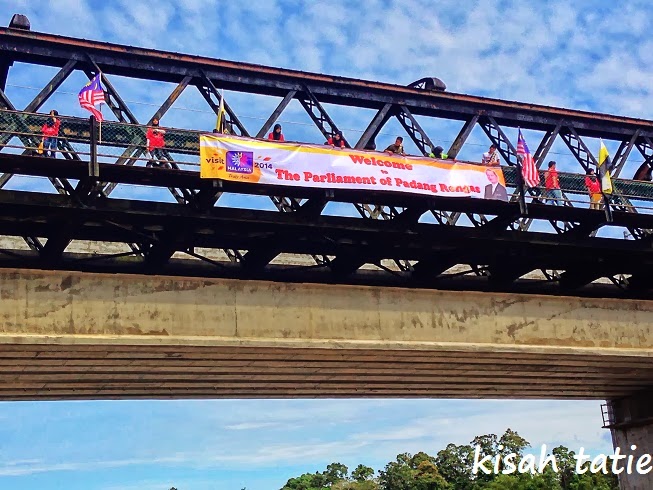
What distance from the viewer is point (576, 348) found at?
22.0 meters

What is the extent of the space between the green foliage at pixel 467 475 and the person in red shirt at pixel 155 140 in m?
79.0

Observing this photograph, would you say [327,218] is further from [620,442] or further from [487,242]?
[620,442]

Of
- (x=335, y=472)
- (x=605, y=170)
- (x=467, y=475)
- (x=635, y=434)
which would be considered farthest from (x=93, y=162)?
(x=335, y=472)

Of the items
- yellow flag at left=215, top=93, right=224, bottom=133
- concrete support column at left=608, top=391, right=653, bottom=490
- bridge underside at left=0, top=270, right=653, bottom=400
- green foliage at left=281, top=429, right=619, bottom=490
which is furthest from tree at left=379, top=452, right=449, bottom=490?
yellow flag at left=215, top=93, right=224, bottom=133

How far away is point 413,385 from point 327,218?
31.5 ft

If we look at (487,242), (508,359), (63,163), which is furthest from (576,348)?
(63,163)

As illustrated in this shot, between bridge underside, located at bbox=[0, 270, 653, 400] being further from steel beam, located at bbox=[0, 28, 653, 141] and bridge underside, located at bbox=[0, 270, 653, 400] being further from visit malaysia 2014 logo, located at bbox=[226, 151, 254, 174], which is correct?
steel beam, located at bbox=[0, 28, 653, 141]

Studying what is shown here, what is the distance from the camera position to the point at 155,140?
17812mm

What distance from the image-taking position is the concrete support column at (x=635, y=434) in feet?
97.8

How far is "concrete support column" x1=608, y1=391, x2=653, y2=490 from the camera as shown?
97.8 feet

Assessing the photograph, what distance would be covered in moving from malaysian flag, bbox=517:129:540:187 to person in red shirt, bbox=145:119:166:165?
30.5ft

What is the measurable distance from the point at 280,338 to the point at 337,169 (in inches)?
163

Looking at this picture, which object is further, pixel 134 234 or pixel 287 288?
pixel 287 288

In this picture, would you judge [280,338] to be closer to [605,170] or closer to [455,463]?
[605,170]
